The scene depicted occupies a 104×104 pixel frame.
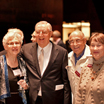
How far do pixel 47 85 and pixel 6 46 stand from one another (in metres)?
0.91

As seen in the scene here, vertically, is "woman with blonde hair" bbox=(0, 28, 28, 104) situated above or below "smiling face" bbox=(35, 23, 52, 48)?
below

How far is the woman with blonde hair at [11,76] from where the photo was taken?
274 centimetres

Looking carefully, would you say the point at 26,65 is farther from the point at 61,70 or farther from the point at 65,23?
the point at 65,23

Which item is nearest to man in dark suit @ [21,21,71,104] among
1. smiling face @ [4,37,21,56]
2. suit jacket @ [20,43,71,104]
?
suit jacket @ [20,43,71,104]

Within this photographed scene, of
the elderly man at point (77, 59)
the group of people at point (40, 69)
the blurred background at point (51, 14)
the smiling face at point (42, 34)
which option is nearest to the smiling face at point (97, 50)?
the group of people at point (40, 69)

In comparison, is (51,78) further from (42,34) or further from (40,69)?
(42,34)

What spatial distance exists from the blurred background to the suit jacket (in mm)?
3223

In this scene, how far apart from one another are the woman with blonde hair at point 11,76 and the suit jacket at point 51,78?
15 centimetres

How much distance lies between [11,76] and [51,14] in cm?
568

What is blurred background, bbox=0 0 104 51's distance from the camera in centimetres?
625

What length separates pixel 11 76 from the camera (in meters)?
2.80

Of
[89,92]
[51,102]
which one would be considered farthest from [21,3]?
[89,92]

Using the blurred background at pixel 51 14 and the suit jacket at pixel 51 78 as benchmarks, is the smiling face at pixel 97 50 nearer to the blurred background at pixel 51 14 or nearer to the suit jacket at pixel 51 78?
the suit jacket at pixel 51 78

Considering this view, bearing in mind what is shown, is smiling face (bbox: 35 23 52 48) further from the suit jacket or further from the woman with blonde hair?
the woman with blonde hair
